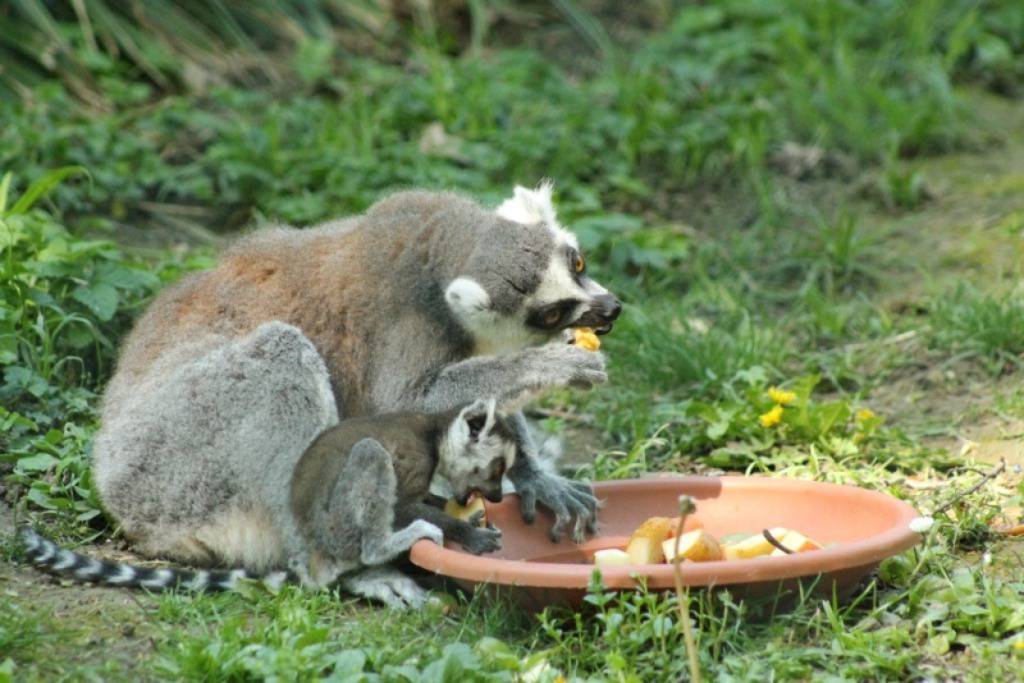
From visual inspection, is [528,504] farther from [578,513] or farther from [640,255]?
[640,255]

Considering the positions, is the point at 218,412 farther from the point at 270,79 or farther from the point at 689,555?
the point at 270,79

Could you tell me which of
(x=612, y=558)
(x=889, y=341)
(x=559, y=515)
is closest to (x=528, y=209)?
(x=559, y=515)

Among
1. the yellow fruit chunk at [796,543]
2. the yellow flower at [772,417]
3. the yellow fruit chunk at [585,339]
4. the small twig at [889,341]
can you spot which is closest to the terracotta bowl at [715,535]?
the yellow fruit chunk at [796,543]

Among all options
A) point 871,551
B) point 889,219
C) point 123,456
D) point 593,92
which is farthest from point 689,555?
point 593,92

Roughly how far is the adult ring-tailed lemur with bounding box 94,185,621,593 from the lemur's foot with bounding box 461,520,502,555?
0.40 meters

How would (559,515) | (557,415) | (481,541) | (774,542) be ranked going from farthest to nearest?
(557,415)
(559,515)
(481,541)
(774,542)

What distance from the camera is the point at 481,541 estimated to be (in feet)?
17.1

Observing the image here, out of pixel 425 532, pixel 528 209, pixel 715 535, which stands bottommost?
pixel 715 535

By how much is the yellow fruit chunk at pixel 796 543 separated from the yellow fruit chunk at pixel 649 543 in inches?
15.1

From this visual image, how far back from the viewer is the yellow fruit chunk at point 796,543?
16.3 ft

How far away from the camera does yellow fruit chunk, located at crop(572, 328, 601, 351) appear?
5930mm

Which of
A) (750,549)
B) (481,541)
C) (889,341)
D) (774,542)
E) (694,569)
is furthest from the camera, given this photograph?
(889,341)

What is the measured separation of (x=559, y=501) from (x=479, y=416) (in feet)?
1.72

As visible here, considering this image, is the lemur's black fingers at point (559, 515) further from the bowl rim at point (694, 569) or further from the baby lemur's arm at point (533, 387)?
the bowl rim at point (694, 569)
